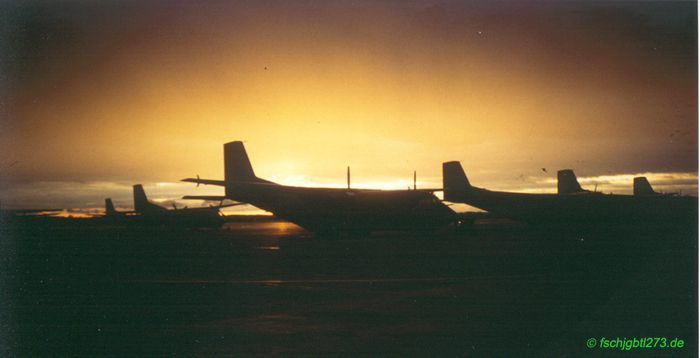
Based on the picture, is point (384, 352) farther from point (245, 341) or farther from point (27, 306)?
point (27, 306)

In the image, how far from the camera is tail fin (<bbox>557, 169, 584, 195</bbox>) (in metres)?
47.2

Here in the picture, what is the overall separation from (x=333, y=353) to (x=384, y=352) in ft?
1.96

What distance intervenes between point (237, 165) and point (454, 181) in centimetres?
1731

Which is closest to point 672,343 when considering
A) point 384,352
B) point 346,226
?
point 384,352

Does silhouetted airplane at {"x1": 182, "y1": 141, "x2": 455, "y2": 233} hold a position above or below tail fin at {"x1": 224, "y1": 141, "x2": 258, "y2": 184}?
below

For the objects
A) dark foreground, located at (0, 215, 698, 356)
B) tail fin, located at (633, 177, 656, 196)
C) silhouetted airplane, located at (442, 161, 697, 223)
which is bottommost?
dark foreground, located at (0, 215, 698, 356)

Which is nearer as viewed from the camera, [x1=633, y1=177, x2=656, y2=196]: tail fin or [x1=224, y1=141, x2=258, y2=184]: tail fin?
[x1=224, y1=141, x2=258, y2=184]: tail fin

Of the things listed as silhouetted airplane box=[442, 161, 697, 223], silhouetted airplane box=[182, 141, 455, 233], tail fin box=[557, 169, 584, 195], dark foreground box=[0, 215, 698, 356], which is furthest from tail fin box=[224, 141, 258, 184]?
tail fin box=[557, 169, 584, 195]

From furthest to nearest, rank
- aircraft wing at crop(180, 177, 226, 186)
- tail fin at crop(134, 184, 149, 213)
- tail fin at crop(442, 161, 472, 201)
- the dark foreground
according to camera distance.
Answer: tail fin at crop(134, 184, 149, 213) < tail fin at crop(442, 161, 472, 201) < aircraft wing at crop(180, 177, 226, 186) < the dark foreground

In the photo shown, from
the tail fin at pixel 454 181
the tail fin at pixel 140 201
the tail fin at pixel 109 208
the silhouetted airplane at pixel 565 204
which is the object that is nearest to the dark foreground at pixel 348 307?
the silhouetted airplane at pixel 565 204

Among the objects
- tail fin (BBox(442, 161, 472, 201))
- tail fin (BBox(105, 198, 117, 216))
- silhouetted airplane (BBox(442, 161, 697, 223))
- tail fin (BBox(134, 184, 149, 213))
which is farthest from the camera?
tail fin (BBox(105, 198, 117, 216))

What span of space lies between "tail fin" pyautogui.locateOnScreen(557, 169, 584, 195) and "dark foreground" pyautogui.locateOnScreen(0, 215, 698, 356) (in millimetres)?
30360

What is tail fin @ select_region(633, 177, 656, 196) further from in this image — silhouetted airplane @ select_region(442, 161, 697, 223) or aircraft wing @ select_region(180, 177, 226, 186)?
aircraft wing @ select_region(180, 177, 226, 186)

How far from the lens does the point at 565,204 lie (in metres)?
44.3
